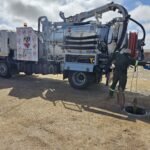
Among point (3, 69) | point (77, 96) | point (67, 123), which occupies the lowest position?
point (67, 123)

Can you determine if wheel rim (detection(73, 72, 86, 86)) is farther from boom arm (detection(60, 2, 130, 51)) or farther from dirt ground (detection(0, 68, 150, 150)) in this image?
boom arm (detection(60, 2, 130, 51))

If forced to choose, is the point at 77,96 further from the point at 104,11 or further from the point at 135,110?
the point at 104,11

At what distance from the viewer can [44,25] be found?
14.1 metres

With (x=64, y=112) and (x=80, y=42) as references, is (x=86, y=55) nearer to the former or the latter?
(x=80, y=42)

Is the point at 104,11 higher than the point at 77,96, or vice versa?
the point at 104,11

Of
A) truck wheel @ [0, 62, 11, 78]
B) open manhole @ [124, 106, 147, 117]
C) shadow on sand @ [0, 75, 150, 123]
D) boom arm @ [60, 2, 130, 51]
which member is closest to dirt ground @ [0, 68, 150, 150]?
shadow on sand @ [0, 75, 150, 123]

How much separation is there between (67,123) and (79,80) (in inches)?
212

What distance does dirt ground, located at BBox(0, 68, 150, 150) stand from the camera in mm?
6008

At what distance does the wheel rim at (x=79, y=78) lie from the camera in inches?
490

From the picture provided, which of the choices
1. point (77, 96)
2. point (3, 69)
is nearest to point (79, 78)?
point (77, 96)

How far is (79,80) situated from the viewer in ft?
41.4

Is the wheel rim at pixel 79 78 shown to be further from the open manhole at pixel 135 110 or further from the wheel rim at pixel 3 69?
the wheel rim at pixel 3 69

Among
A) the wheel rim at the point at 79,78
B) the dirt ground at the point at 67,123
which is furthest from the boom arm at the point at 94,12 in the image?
the dirt ground at the point at 67,123

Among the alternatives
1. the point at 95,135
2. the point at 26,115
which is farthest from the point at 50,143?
the point at 26,115
